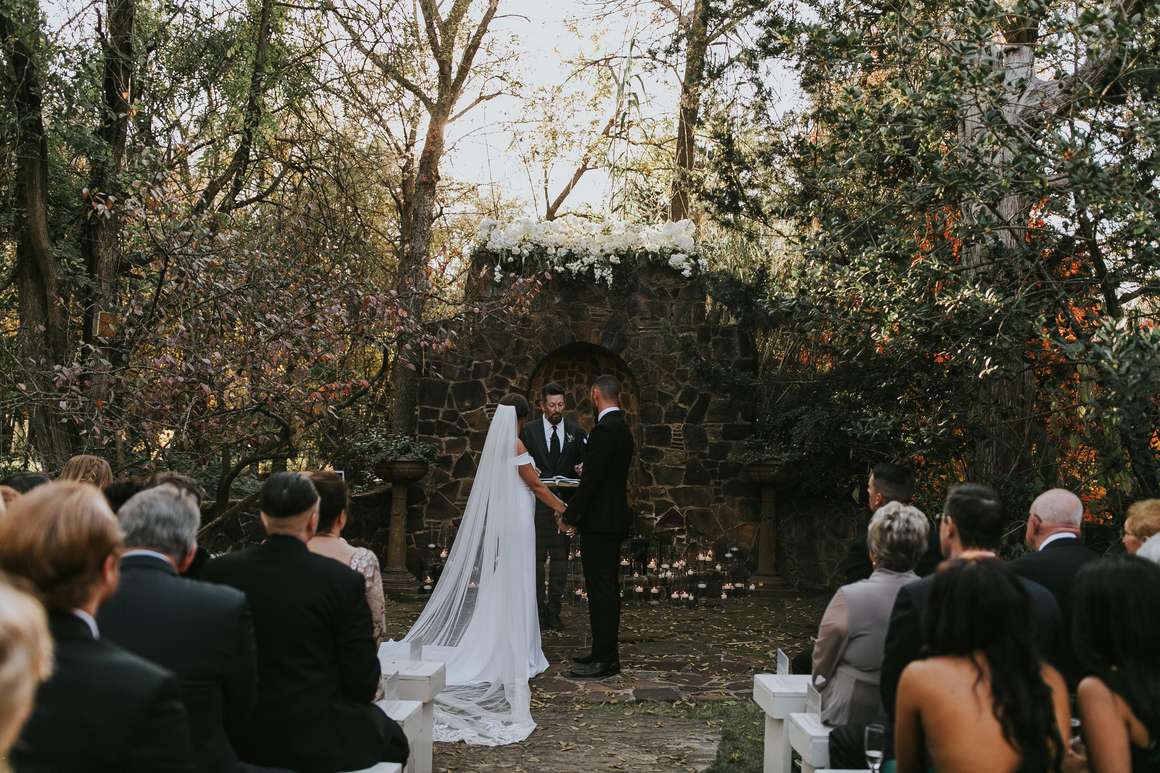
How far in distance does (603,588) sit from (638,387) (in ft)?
18.9

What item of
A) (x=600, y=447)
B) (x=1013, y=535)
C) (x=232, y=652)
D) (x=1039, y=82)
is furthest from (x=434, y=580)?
(x=232, y=652)

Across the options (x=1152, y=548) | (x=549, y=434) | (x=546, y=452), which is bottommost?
(x=1152, y=548)

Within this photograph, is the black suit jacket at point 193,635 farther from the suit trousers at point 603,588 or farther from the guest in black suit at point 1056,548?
the suit trousers at point 603,588

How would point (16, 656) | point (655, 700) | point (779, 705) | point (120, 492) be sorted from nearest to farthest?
point (16, 656) < point (120, 492) < point (779, 705) < point (655, 700)

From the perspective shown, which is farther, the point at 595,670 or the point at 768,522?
the point at 768,522

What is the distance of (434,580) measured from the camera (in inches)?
428

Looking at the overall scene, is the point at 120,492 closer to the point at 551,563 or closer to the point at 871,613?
the point at 871,613

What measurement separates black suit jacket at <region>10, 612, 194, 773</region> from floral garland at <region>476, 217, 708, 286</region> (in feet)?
34.8

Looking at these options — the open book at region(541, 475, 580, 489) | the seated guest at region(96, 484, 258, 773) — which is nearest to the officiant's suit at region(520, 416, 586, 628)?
the open book at region(541, 475, 580, 489)

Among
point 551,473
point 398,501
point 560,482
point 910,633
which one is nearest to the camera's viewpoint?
point 910,633

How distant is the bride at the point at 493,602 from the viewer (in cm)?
630

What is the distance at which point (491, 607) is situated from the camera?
→ 6742 mm

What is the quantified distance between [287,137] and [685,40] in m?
3.91

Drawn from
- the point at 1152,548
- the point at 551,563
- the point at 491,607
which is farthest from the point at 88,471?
the point at 551,563
